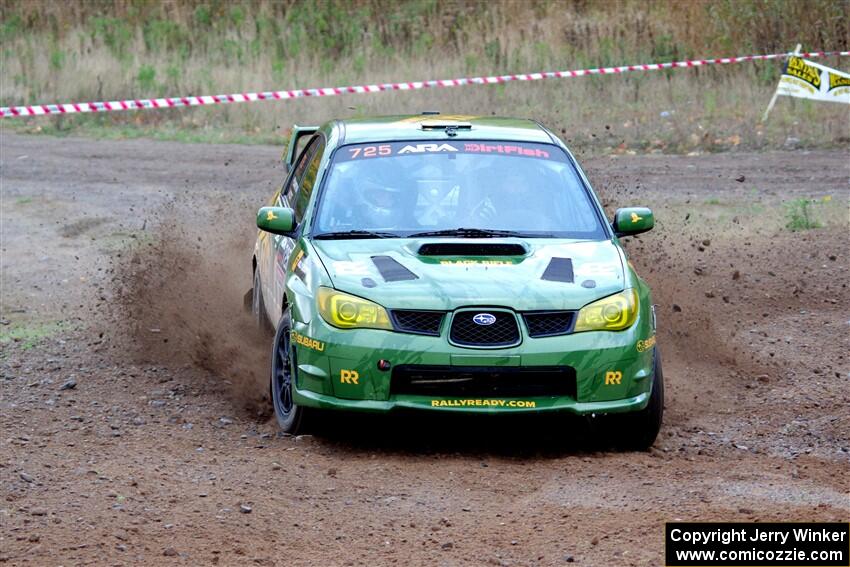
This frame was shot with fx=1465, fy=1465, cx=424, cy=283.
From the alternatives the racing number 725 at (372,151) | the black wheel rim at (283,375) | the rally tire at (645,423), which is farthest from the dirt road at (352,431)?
the racing number 725 at (372,151)

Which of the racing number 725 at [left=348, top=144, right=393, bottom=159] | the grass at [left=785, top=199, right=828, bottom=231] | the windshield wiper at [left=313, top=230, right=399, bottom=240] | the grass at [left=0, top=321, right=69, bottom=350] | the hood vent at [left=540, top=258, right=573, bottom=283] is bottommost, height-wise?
the grass at [left=785, top=199, right=828, bottom=231]

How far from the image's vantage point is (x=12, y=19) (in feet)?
94.0

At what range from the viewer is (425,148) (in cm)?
855

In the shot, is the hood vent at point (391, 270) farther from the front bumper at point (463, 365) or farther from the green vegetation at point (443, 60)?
the green vegetation at point (443, 60)

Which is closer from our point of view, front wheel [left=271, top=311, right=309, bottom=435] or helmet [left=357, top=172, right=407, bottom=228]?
front wheel [left=271, top=311, right=309, bottom=435]

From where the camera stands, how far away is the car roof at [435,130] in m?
8.70

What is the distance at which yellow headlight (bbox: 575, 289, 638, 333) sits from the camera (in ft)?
23.6

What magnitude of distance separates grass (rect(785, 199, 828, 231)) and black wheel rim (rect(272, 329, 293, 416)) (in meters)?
7.25

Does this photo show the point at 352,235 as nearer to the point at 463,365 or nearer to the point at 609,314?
the point at 463,365

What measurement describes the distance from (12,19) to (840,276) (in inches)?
823

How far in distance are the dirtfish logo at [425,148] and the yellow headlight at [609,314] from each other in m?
1.68

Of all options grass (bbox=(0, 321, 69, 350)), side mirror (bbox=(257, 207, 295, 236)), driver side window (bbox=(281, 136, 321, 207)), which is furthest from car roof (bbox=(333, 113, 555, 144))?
grass (bbox=(0, 321, 69, 350))

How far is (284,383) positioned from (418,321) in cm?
109

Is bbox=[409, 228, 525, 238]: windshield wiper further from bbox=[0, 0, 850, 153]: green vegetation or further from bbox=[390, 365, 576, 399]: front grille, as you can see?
bbox=[0, 0, 850, 153]: green vegetation
